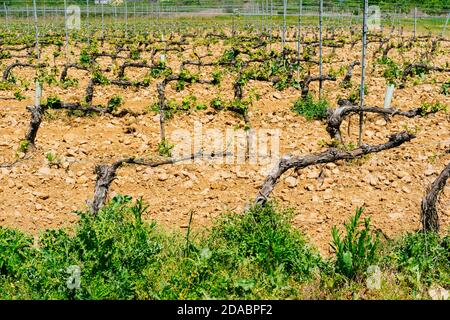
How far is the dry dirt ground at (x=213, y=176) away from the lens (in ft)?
17.7

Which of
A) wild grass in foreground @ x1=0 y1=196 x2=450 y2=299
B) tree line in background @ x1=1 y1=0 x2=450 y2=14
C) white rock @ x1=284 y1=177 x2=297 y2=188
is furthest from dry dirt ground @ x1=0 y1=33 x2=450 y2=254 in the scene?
tree line in background @ x1=1 y1=0 x2=450 y2=14

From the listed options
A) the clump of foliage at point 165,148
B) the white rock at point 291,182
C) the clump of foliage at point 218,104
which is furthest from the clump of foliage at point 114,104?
the white rock at point 291,182

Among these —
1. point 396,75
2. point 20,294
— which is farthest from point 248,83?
point 20,294

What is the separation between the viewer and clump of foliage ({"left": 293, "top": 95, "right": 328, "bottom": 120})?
344 inches

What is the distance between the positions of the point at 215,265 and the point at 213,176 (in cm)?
222

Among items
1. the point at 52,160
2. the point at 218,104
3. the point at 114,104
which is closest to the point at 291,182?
the point at 52,160

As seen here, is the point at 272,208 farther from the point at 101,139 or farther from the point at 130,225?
the point at 101,139

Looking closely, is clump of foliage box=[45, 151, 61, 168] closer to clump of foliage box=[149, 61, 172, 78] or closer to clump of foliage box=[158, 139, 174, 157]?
clump of foliage box=[158, 139, 174, 157]

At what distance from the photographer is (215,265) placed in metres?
4.13

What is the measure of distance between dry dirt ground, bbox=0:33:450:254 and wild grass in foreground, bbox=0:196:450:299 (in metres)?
0.59

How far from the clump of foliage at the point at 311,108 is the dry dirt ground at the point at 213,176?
0.19m

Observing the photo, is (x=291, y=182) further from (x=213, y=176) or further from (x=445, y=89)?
(x=445, y=89)

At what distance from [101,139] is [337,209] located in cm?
400

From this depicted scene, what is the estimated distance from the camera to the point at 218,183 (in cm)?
607
